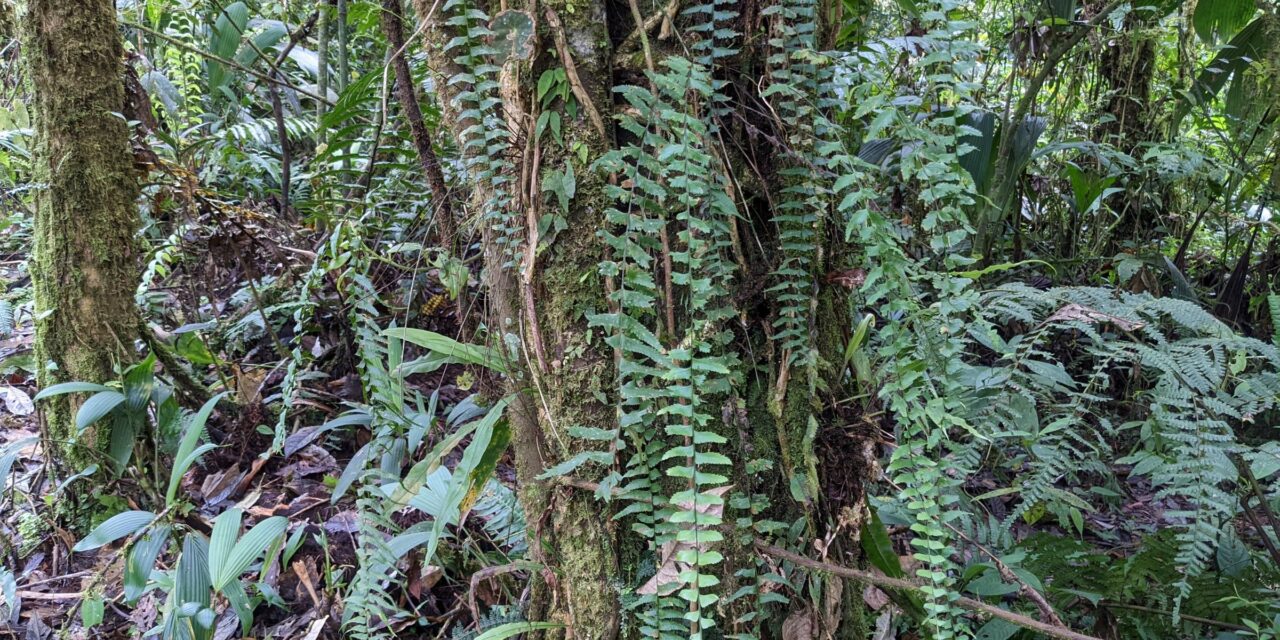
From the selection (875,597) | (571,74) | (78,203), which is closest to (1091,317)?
(875,597)

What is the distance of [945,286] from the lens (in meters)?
1.14

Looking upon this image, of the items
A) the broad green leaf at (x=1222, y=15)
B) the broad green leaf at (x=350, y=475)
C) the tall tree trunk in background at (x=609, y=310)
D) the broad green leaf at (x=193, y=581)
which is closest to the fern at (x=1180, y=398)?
the tall tree trunk in background at (x=609, y=310)

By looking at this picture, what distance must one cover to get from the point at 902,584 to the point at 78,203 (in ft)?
8.71

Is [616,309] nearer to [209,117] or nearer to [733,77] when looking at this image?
[733,77]

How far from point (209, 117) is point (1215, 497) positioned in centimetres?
535

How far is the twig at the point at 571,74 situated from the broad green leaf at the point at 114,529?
158 centimetres

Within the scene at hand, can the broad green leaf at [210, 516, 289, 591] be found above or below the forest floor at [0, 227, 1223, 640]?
above

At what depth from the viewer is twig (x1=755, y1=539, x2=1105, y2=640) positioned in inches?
45.8

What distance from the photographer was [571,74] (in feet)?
4.09

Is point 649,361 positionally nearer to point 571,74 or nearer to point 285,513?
point 571,74

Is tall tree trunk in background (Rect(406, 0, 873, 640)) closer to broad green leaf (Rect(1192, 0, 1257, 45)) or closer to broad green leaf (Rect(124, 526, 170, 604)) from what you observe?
broad green leaf (Rect(124, 526, 170, 604))

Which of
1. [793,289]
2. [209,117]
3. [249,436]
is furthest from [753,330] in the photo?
[209,117]

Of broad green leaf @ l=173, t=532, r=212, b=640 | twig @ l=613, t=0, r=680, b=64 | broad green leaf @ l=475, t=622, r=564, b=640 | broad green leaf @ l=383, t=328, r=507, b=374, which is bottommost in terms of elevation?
broad green leaf @ l=173, t=532, r=212, b=640

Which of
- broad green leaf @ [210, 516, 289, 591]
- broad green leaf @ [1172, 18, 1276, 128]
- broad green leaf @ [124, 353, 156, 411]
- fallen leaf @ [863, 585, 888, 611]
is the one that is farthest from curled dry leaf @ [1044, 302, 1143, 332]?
broad green leaf @ [124, 353, 156, 411]
